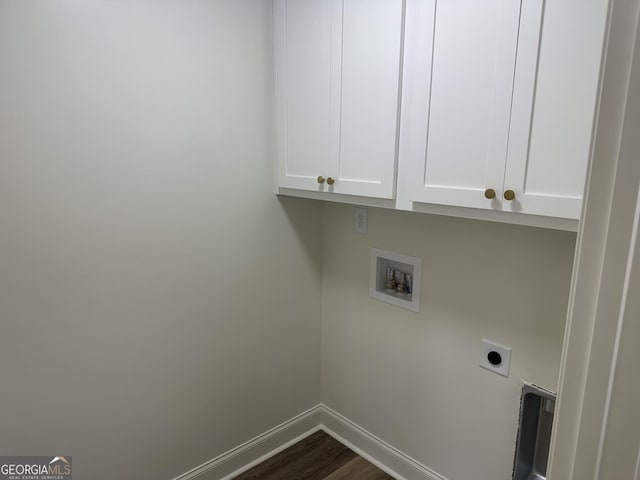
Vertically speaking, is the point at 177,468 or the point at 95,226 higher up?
the point at 95,226

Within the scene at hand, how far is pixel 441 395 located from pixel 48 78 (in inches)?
71.8

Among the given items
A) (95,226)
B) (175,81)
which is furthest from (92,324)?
(175,81)

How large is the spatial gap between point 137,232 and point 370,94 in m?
0.96

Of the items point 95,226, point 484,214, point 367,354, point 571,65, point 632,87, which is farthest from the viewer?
point 367,354

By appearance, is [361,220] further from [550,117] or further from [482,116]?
[550,117]

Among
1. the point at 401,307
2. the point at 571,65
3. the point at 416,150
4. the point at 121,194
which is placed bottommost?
the point at 401,307

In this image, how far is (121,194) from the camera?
146cm

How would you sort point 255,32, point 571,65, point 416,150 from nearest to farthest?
point 571,65 < point 416,150 < point 255,32

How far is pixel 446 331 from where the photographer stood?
5.58 feet

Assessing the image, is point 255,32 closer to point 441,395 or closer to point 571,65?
point 571,65

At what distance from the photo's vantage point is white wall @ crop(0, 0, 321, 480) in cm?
129

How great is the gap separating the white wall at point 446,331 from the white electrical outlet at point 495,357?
2 cm

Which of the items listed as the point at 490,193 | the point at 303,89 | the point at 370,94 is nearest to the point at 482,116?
the point at 490,193

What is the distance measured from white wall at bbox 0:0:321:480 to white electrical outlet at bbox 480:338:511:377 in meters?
0.94
